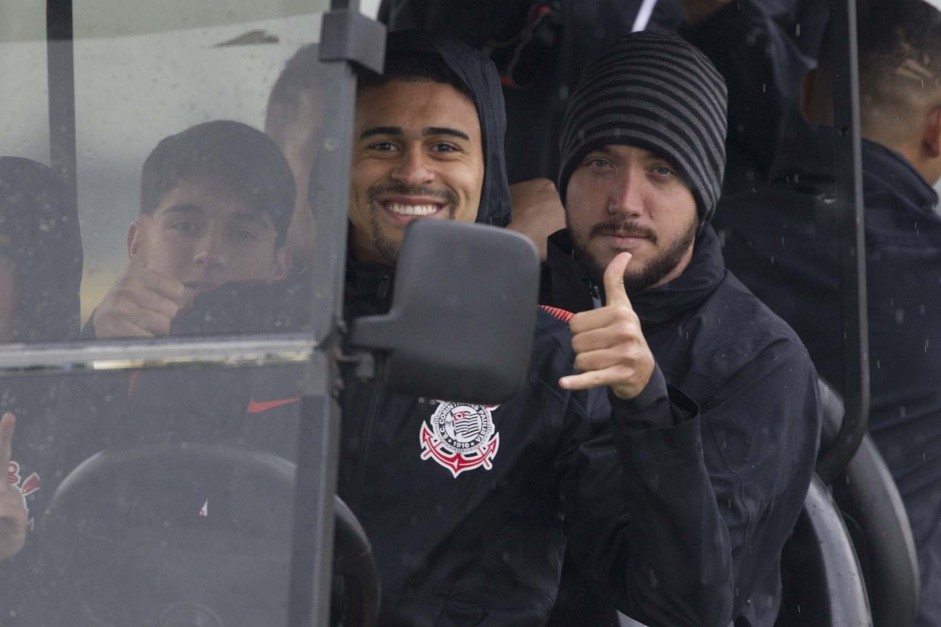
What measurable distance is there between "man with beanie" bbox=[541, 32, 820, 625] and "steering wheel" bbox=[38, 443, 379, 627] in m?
0.78

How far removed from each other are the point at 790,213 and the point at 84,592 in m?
2.18

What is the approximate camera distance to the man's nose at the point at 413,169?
104 inches

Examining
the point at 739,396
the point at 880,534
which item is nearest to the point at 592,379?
the point at 739,396

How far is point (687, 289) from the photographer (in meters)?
2.82

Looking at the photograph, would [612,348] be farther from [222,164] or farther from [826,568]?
[826,568]

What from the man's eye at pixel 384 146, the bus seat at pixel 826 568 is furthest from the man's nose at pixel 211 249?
the bus seat at pixel 826 568

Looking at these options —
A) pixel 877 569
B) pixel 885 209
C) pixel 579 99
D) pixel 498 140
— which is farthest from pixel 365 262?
pixel 885 209

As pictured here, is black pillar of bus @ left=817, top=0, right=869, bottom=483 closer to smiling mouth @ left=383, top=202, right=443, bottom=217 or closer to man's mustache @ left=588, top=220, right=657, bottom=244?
man's mustache @ left=588, top=220, right=657, bottom=244

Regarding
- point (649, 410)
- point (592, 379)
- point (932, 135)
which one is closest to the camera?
point (592, 379)

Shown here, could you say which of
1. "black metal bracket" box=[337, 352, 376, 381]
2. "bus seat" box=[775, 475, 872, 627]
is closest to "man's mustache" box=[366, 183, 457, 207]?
"bus seat" box=[775, 475, 872, 627]

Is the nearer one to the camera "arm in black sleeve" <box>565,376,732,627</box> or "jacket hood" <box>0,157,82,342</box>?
"jacket hood" <box>0,157,82,342</box>

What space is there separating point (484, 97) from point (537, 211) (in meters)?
0.67

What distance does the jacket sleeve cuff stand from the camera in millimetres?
2242

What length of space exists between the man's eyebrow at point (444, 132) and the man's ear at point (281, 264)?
3.10 ft
